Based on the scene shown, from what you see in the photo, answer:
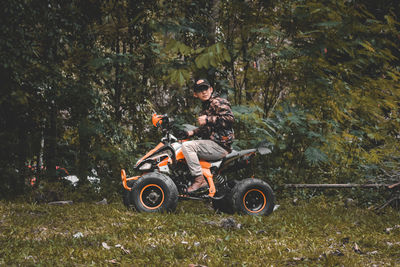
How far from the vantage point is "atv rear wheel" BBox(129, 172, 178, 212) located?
606cm

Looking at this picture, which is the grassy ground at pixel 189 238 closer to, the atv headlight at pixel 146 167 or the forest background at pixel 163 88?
the atv headlight at pixel 146 167

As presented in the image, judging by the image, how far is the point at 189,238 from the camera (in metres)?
4.68

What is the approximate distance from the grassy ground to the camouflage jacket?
1181 mm

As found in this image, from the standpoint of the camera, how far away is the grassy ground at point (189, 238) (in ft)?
13.0

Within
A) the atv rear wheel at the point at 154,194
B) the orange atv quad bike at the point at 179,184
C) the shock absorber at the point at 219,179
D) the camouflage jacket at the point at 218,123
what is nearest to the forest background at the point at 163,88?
the camouflage jacket at the point at 218,123

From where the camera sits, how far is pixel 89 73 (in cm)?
832

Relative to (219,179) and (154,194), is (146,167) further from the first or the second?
(219,179)

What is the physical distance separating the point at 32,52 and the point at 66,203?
2.68 m

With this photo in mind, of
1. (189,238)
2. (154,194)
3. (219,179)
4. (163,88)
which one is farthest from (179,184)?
(163,88)

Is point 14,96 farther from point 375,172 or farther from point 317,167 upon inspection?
point 375,172

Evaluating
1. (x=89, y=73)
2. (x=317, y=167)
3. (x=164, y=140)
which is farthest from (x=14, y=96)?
(x=317, y=167)

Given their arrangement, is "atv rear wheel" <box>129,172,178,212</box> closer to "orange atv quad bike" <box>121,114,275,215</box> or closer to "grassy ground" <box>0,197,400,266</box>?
"orange atv quad bike" <box>121,114,275,215</box>

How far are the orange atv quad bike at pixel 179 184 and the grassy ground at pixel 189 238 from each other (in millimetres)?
264

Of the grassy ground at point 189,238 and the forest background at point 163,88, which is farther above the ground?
the forest background at point 163,88
